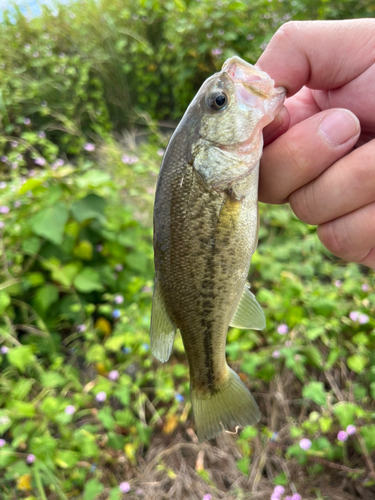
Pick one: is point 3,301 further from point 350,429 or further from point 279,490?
point 350,429

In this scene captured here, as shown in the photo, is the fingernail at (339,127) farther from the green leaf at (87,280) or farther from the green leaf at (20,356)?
the green leaf at (20,356)

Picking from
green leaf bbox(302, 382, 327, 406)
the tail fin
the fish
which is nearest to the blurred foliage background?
green leaf bbox(302, 382, 327, 406)

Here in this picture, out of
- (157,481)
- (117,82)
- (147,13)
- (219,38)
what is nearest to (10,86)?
(117,82)

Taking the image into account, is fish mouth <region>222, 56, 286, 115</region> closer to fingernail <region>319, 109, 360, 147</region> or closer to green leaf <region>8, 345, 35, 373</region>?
fingernail <region>319, 109, 360, 147</region>

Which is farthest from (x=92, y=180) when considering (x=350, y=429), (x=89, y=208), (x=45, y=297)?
(x=350, y=429)

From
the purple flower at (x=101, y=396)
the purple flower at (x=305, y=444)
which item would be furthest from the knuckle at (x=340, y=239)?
the purple flower at (x=101, y=396)

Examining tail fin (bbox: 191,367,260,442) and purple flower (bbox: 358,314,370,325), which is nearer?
tail fin (bbox: 191,367,260,442)
